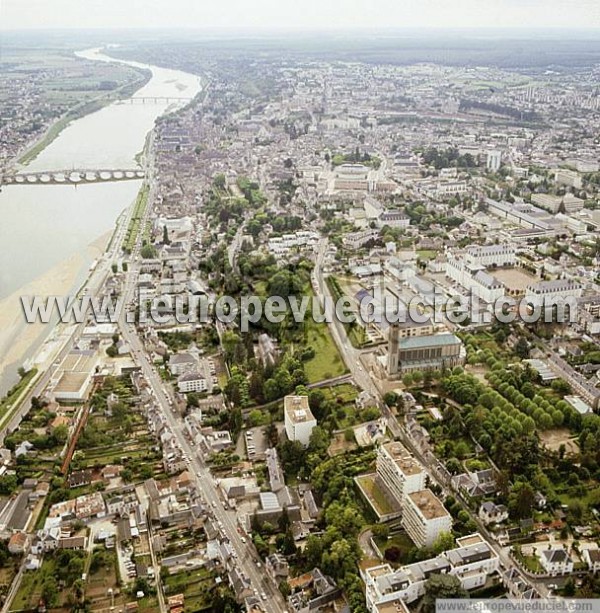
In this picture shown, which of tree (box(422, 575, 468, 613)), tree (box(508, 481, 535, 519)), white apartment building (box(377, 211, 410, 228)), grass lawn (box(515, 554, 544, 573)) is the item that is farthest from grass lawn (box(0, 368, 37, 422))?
white apartment building (box(377, 211, 410, 228))

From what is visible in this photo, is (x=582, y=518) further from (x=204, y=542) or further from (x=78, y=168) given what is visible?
(x=78, y=168)

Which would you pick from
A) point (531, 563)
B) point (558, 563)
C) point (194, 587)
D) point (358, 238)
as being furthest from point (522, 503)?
point (358, 238)

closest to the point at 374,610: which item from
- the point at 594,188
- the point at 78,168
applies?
the point at 594,188

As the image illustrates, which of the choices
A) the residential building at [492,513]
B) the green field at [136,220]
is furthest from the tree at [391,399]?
the green field at [136,220]

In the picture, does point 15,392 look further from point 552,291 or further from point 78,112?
point 78,112

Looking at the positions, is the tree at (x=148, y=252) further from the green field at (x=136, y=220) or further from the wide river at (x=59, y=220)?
the wide river at (x=59, y=220)
